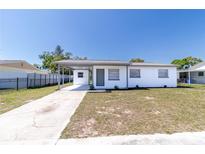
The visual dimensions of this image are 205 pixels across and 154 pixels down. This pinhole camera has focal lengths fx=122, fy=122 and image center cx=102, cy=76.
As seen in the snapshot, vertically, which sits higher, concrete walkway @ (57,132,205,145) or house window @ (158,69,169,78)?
house window @ (158,69,169,78)

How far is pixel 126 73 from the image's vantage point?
563 inches

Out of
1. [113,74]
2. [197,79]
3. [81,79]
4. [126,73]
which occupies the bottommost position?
[81,79]

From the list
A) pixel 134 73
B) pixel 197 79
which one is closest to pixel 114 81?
pixel 134 73

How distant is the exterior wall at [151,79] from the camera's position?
15.2 meters

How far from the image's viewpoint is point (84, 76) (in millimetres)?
21016

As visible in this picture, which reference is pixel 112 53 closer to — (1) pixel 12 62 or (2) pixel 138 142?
(1) pixel 12 62

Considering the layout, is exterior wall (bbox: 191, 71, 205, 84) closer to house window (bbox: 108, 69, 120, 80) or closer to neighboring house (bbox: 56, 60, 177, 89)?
neighboring house (bbox: 56, 60, 177, 89)

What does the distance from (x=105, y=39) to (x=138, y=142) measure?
20.8 meters

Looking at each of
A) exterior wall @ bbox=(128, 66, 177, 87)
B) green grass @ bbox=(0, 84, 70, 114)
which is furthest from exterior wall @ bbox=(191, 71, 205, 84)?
green grass @ bbox=(0, 84, 70, 114)

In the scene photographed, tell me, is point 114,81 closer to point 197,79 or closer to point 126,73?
point 126,73

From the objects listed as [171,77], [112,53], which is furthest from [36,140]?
[112,53]

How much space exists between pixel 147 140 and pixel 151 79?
1348cm

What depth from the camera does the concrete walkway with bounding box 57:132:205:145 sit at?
9.58 ft

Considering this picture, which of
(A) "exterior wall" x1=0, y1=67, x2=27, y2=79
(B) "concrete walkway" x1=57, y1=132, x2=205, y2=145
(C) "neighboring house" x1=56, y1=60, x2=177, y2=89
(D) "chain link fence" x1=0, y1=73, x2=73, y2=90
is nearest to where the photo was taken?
(B) "concrete walkway" x1=57, y1=132, x2=205, y2=145
